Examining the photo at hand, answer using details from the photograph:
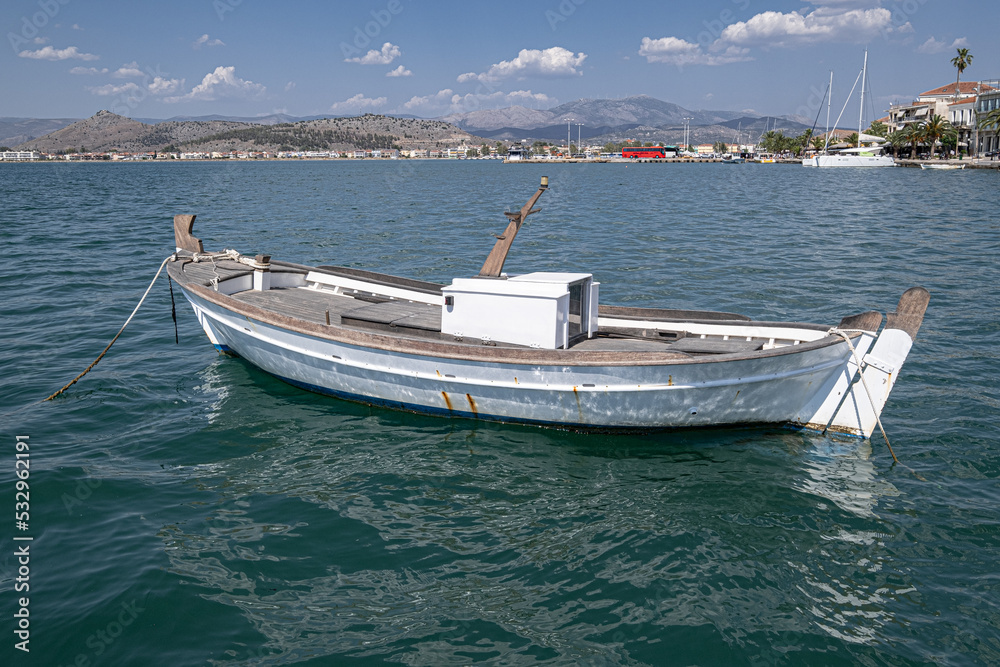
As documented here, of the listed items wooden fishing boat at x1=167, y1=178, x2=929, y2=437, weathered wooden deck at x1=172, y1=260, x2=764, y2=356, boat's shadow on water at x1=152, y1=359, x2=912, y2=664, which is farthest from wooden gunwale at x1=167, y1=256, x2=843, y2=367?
boat's shadow on water at x1=152, y1=359, x2=912, y2=664

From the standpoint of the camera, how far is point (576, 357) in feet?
36.4

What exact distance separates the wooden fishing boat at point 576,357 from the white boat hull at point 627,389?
1.0 inches

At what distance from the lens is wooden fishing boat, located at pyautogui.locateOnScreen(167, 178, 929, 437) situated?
11.0 m

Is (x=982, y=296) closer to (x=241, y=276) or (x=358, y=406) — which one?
(x=358, y=406)

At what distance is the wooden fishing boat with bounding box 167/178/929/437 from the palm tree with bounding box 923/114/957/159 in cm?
13082

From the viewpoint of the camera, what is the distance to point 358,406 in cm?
1367

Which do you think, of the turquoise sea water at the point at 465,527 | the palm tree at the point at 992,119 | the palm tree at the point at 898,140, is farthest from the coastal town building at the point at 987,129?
the turquoise sea water at the point at 465,527

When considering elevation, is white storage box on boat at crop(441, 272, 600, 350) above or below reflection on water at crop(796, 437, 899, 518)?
above

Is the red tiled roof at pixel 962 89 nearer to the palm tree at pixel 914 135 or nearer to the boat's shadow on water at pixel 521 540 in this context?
the palm tree at pixel 914 135

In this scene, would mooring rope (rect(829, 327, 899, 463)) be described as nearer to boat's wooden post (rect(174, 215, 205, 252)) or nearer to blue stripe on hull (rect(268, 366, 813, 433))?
blue stripe on hull (rect(268, 366, 813, 433))

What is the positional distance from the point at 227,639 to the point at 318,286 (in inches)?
444

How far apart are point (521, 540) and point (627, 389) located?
3433mm

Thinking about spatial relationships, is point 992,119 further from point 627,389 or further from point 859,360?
point 627,389

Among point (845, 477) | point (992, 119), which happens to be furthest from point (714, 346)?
point (992, 119)
